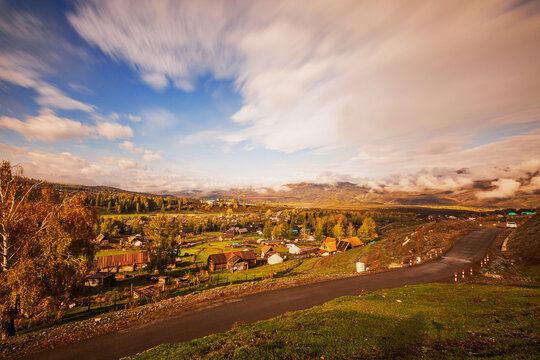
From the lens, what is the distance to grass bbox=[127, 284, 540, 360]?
831 centimetres

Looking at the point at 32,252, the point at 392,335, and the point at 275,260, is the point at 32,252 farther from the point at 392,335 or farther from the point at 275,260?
the point at 275,260

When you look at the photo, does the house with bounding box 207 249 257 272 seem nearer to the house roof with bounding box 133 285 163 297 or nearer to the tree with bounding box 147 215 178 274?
the tree with bounding box 147 215 178 274

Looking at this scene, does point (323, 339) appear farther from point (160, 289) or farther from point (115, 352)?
point (160, 289)

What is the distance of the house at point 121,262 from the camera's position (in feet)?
180

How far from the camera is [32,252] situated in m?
15.8

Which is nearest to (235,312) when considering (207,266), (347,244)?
→ (207,266)

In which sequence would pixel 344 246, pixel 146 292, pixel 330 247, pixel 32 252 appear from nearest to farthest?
pixel 32 252, pixel 146 292, pixel 344 246, pixel 330 247

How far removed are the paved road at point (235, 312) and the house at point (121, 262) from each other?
53220mm

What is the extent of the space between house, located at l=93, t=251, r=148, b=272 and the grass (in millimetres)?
59804

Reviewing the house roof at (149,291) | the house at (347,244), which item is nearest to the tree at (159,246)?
the house roof at (149,291)

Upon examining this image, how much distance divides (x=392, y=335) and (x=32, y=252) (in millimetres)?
24652

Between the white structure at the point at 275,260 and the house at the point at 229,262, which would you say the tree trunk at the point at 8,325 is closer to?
the house at the point at 229,262

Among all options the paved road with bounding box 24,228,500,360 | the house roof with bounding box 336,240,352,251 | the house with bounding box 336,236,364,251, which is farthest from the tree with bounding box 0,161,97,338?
the house with bounding box 336,236,364,251

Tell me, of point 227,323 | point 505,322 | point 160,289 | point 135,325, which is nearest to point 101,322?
point 135,325
